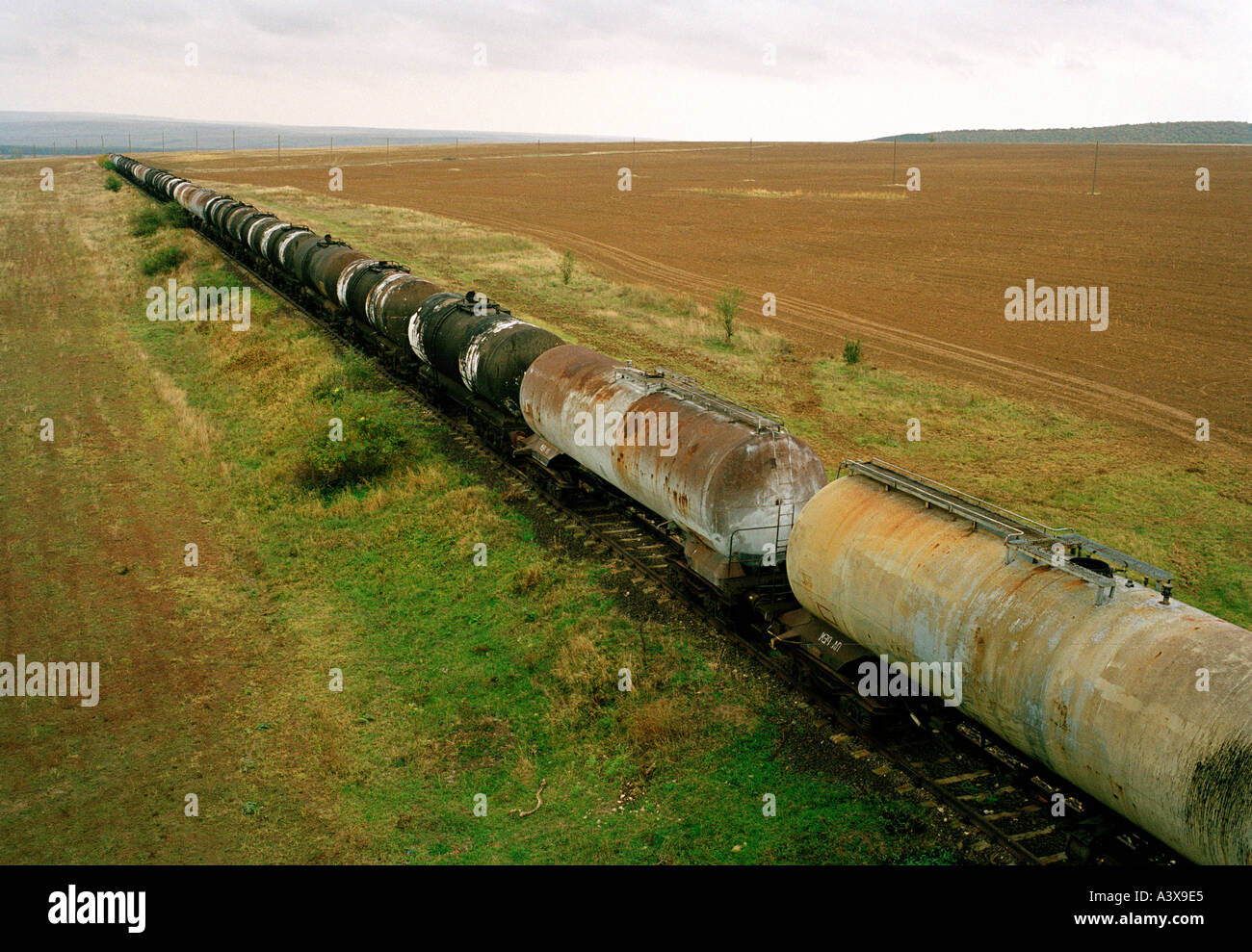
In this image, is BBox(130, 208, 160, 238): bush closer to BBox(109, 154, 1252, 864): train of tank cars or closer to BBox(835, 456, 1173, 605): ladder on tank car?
BBox(109, 154, 1252, 864): train of tank cars

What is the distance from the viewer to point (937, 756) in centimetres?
1102

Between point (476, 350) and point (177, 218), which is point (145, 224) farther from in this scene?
point (476, 350)

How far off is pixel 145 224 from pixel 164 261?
1430 cm

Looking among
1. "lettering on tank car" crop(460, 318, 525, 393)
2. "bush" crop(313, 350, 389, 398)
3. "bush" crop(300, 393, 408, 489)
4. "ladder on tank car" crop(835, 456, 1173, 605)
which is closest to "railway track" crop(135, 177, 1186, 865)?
"ladder on tank car" crop(835, 456, 1173, 605)

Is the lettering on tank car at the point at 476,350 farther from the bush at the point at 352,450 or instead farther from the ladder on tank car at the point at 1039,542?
the ladder on tank car at the point at 1039,542

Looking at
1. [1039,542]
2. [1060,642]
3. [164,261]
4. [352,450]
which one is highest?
[164,261]

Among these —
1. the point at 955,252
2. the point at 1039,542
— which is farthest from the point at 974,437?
the point at 955,252

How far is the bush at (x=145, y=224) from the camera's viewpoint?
5528 cm

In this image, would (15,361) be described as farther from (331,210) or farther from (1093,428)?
(331,210)

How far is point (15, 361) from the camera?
30.0 m

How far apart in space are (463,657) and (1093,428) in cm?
1911

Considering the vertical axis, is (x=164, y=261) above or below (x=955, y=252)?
below
